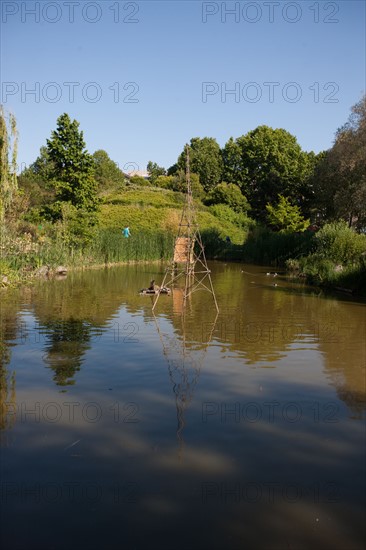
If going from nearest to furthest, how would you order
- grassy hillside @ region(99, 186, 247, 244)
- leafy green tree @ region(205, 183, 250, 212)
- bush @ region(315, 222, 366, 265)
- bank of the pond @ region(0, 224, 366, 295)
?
bank of the pond @ region(0, 224, 366, 295) → bush @ region(315, 222, 366, 265) → grassy hillside @ region(99, 186, 247, 244) → leafy green tree @ region(205, 183, 250, 212)

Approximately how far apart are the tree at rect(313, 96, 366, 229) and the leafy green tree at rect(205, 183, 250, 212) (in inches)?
746

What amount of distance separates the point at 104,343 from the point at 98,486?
5580mm

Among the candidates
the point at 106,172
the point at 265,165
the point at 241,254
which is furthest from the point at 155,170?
the point at 241,254

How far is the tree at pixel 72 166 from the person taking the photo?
2678cm

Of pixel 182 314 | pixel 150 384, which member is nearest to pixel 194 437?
pixel 150 384

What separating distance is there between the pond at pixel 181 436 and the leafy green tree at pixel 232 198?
143ft

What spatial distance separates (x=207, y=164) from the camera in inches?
2574

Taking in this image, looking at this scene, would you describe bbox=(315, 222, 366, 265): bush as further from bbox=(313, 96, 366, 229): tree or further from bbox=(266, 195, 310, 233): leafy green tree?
bbox=(266, 195, 310, 233): leafy green tree

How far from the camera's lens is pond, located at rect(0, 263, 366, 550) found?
4.19 metres

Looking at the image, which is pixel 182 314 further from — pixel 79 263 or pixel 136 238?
pixel 136 238

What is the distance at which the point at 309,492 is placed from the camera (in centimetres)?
469

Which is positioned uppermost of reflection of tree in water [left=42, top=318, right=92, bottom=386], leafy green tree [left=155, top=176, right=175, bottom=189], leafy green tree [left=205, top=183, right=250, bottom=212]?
leafy green tree [left=155, top=176, right=175, bottom=189]

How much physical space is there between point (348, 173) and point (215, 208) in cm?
2344

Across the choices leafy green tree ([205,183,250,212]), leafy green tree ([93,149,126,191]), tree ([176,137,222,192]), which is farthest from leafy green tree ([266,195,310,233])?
leafy green tree ([93,149,126,191])
